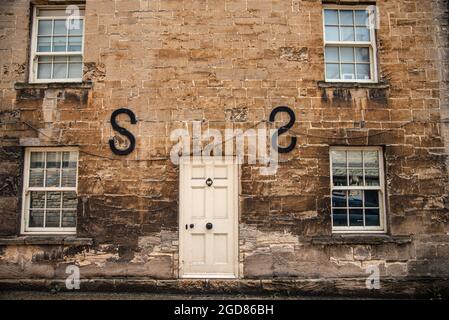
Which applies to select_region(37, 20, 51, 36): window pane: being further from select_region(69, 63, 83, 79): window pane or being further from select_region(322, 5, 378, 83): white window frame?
select_region(322, 5, 378, 83): white window frame

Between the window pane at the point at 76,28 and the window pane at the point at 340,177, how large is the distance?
6282 mm

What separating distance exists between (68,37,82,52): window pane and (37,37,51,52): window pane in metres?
0.49

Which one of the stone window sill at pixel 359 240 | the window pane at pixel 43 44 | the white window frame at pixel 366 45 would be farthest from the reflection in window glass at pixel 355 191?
the window pane at pixel 43 44

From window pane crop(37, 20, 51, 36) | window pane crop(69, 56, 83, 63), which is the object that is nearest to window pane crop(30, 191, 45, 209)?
window pane crop(69, 56, 83, 63)

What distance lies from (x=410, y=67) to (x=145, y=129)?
19.0 feet

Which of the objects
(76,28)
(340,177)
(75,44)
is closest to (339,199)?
(340,177)

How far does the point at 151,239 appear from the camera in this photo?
793 centimetres

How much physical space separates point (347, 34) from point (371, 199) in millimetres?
3626

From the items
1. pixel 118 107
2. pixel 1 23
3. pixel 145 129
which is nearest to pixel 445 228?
pixel 145 129

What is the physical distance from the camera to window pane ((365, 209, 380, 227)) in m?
8.19

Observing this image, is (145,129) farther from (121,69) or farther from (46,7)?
(46,7)

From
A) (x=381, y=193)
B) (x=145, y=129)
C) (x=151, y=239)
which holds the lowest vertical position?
(x=151, y=239)
